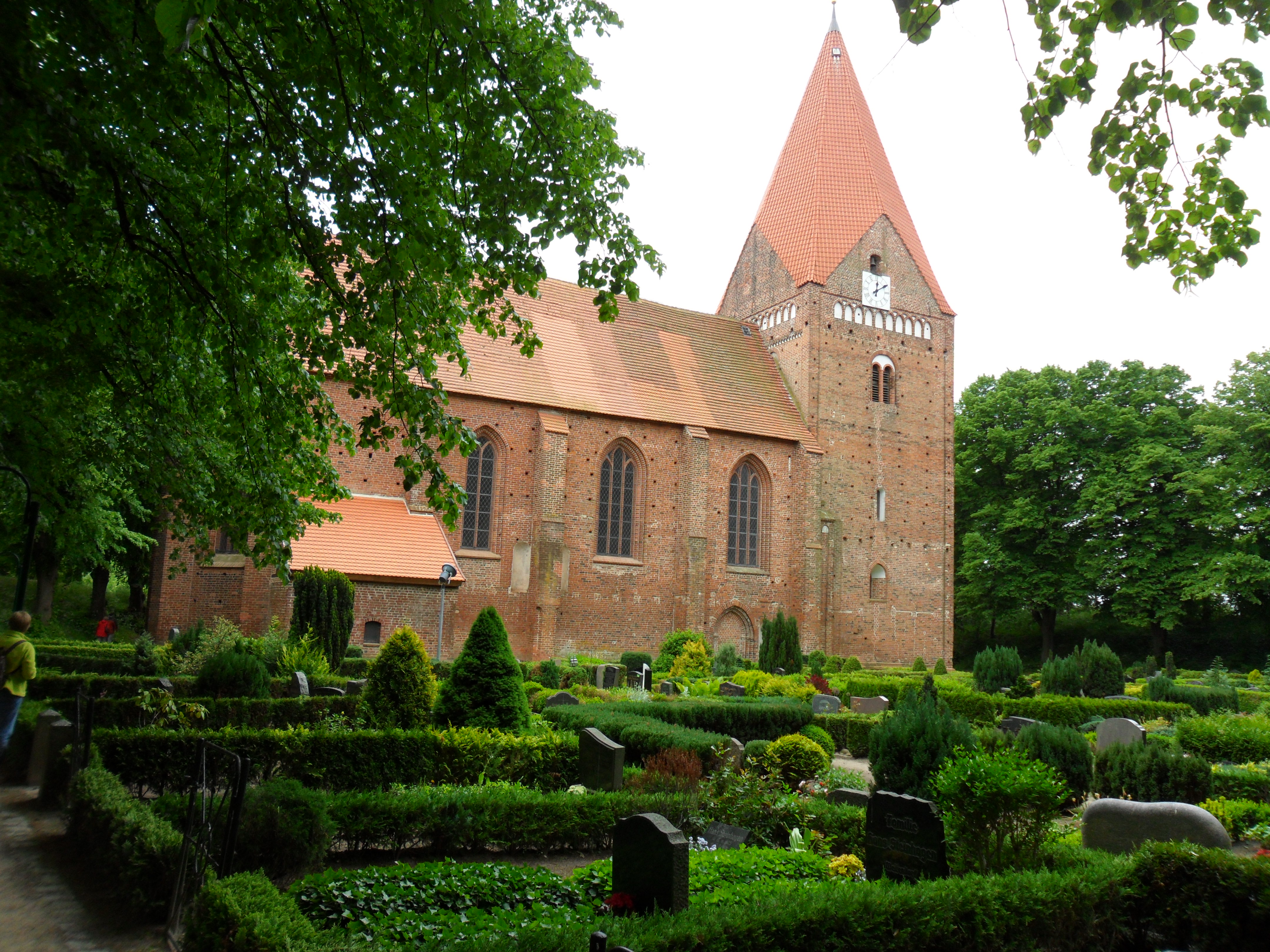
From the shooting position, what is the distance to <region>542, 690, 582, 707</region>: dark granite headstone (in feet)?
45.5

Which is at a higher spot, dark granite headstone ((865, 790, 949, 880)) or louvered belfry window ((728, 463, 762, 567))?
louvered belfry window ((728, 463, 762, 567))

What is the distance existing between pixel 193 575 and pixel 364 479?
4541 mm

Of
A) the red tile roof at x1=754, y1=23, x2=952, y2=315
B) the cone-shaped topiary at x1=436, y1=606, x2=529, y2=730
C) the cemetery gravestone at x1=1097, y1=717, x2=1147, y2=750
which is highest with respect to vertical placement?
the red tile roof at x1=754, y1=23, x2=952, y2=315

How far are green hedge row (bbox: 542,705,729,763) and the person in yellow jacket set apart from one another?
583cm

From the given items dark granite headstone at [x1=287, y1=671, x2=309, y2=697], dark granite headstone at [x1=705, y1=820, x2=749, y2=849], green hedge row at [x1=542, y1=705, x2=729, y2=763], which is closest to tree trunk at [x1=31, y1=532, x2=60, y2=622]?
dark granite headstone at [x1=287, y1=671, x2=309, y2=697]

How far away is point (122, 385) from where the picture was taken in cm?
843

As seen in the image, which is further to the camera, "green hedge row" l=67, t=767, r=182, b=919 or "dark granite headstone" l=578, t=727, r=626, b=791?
"dark granite headstone" l=578, t=727, r=626, b=791

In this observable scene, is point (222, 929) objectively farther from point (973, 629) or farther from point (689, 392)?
point (973, 629)

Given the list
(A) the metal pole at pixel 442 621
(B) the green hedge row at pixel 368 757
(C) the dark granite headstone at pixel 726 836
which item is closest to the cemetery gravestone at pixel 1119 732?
(C) the dark granite headstone at pixel 726 836

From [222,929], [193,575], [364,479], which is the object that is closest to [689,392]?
[364,479]

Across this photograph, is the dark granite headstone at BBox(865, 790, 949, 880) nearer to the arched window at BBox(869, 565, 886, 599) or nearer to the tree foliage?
the tree foliage

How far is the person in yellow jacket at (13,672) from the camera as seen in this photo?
29.5ft

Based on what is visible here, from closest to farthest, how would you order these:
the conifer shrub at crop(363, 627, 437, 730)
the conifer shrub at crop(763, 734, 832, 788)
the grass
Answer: the conifer shrub at crop(763, 734, 832, 788) < the conifer shrub at crop(363, 627, 437, 730) < the grass

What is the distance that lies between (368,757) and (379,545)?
12734mm
